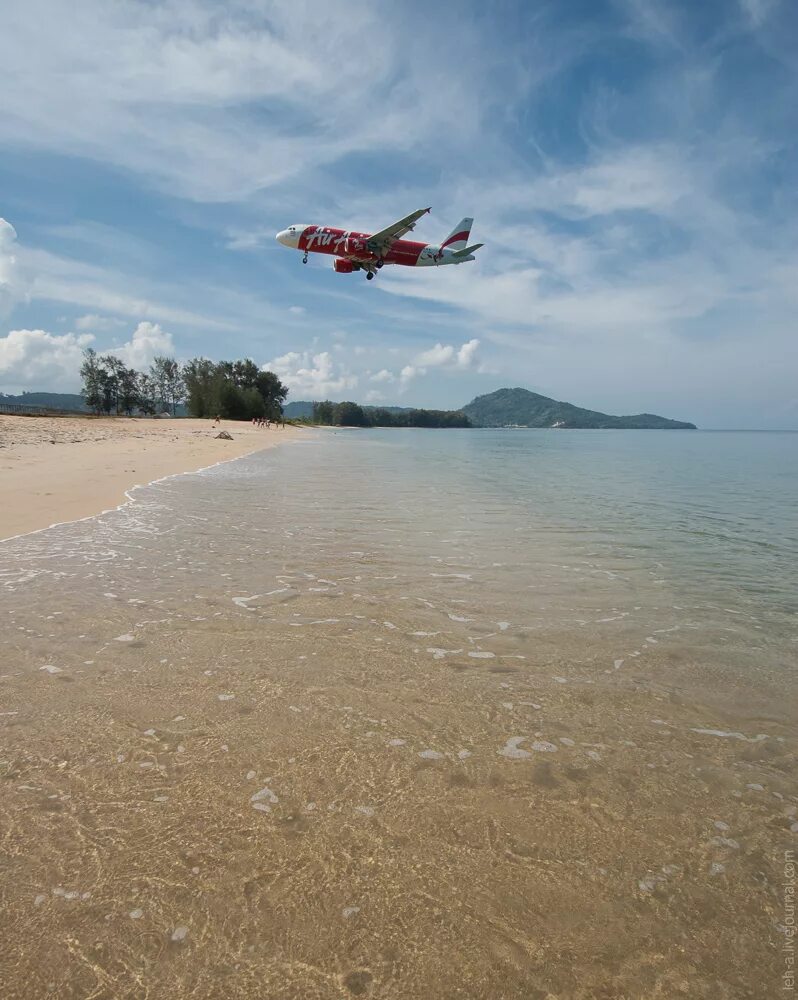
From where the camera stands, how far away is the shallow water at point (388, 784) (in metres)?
2.56

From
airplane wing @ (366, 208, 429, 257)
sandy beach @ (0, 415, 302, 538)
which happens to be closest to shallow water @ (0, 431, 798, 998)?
sandy beach @ (0, 415, 302, 538)

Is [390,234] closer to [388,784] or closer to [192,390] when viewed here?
[388,784]

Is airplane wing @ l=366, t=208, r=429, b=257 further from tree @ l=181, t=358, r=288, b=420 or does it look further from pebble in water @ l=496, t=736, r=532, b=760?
tree @ l=181, t=358, r=288, b=420

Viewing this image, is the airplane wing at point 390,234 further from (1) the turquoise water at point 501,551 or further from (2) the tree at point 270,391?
(2) the tree at point 270,391

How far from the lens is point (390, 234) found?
136 ft

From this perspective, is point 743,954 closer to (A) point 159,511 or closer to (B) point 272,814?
(B) point 272,814

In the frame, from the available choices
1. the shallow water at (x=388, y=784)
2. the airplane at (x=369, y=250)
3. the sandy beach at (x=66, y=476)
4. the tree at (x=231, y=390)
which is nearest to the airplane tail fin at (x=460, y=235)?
the airplane at (x=369, y=250)

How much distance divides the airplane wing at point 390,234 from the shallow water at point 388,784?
123 feet

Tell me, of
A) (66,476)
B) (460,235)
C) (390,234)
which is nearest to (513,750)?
(66,476)

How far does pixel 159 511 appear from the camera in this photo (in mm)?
14586

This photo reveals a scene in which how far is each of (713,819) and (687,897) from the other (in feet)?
2.61

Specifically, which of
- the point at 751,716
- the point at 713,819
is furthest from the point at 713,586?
the point at 713,819

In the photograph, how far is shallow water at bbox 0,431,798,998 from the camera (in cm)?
256

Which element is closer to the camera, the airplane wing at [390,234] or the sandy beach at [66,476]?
the sandy beach at [66,476]
